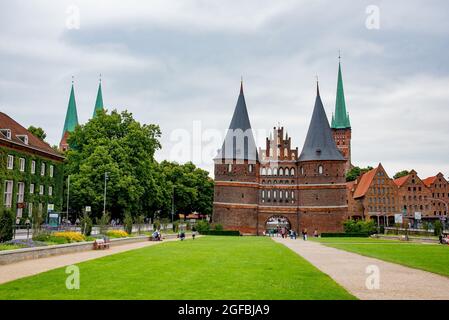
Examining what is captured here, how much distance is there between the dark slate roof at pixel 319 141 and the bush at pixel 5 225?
55.0m

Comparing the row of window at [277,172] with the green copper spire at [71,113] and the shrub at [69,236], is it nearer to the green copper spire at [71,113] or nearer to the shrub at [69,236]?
the green copper spire at [71,113]

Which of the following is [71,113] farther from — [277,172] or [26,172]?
[26,172]

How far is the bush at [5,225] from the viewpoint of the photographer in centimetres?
2145

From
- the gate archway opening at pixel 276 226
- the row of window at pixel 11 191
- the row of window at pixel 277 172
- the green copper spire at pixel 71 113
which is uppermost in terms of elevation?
the green copper spire at pixel 71 113

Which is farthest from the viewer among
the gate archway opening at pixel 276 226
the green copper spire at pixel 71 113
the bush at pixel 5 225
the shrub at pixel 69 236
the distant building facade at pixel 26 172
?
the green copper spire at pixel 71 113

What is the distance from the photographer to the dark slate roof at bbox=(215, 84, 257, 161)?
236 ft

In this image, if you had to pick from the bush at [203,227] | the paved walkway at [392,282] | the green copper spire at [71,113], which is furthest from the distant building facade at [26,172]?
the green copper spire at [71,113]

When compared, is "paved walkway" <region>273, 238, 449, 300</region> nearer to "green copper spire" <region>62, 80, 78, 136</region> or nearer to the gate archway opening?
the gate archway opening

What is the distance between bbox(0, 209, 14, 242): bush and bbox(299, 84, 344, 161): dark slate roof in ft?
180

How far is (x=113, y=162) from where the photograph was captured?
49250mm

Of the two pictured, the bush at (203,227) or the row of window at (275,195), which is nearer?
the bush at (203,227)
